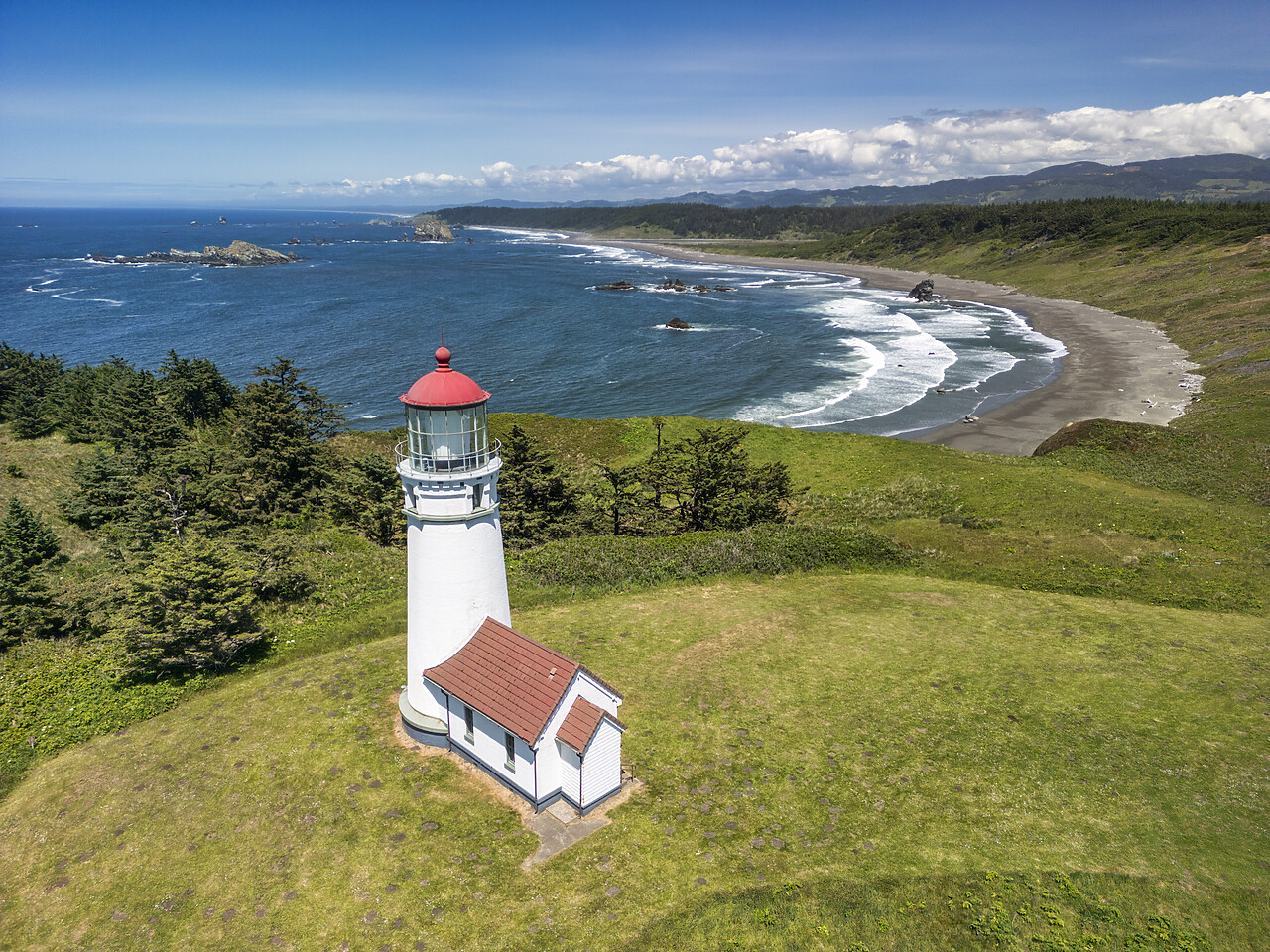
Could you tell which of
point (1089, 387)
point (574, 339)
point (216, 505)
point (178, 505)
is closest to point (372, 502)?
point (216, 505)

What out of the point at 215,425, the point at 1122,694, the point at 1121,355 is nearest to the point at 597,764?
the point at 1122,694

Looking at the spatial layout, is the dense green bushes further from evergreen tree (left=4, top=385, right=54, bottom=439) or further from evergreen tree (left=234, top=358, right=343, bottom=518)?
evergreen tree (left=4, top=385, right=54, bottom=439)

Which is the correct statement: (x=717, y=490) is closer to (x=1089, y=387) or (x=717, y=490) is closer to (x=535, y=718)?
(x=535, y=718)

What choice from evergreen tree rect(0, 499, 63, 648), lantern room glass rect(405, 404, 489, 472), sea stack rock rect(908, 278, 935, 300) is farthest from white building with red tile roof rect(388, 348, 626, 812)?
sea stack rock rect(908, 278, 935, 300)

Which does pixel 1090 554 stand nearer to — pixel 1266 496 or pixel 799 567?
pixel 799 567

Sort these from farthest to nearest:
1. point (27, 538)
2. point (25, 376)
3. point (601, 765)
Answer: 1. point (25, 376)
2. point (27, 538)
3. point (601, 765)

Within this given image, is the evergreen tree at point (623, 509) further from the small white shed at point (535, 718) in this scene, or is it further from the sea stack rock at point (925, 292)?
the sea stack rock at point (925, 292)
